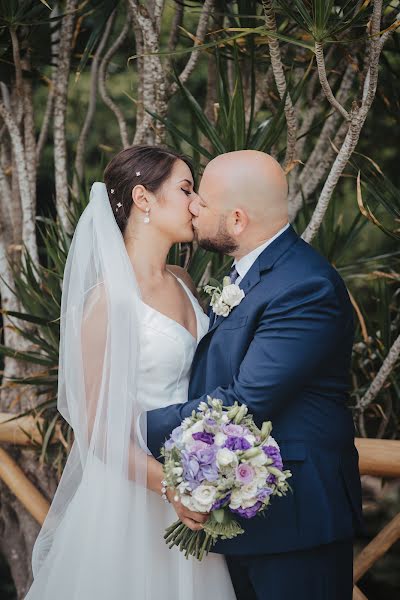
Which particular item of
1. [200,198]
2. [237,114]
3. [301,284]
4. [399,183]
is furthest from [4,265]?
[399,183]

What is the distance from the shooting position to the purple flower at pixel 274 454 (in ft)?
7.55

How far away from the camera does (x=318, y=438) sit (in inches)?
101

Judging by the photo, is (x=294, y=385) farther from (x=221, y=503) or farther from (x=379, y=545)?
(x=379, y=545)

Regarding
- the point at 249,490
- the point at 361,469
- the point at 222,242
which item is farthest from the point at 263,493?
the point at 361,469

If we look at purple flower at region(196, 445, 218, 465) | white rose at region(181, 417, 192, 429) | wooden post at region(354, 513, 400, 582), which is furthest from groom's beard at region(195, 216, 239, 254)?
wooden post at region(354, 513, 400, 582)

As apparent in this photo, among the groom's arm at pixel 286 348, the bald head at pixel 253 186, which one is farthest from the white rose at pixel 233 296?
the bald head at pixel 253 186

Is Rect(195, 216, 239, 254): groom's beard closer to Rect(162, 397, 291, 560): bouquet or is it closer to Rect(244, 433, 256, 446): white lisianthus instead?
Rect(162, 397, 291, 560): bouquet

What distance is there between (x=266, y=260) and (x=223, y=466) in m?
0.75

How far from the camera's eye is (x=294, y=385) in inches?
96.7

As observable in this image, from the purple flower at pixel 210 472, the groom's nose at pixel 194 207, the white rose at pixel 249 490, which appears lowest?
the white rose at pixel 249 490

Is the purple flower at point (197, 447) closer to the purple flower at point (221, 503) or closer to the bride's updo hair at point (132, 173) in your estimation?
the purple flower at point (221, 503)

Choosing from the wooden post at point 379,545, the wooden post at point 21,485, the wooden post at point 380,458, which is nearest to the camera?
the wooden post at point 380,458

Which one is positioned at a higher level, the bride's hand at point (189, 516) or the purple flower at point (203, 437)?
the purple flower at point (203, 437)

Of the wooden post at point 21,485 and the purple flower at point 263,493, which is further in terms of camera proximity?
the wooden post at point 21,485
